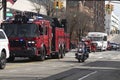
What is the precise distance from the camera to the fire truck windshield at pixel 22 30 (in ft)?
93.1

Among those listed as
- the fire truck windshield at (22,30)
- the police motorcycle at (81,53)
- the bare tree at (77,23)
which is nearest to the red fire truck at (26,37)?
the fire truck windshield at (22,30)

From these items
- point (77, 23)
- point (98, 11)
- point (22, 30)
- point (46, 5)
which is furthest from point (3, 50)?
point (98, 11)

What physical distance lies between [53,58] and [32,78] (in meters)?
17.4

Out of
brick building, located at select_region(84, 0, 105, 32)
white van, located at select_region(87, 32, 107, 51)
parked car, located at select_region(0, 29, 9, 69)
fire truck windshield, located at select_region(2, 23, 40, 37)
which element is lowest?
white van, located at select_region(87, 32, 107, 51)

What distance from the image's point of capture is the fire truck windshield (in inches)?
1117

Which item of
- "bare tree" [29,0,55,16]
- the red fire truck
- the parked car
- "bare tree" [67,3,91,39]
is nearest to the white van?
"bare tree" [29,0,55,16]

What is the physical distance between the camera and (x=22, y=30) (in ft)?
93.5

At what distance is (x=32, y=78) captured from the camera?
17125 mm

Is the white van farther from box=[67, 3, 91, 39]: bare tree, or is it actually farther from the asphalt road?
the asphalt road

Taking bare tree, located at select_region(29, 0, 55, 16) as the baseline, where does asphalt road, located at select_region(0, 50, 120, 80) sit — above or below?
below

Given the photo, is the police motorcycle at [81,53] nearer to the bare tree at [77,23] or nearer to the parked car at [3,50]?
the parked car at [3,50]

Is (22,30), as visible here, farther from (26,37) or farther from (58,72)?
(58,72)

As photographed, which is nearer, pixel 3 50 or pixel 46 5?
pixel 3 50

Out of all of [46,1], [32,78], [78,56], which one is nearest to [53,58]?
[78,56]
